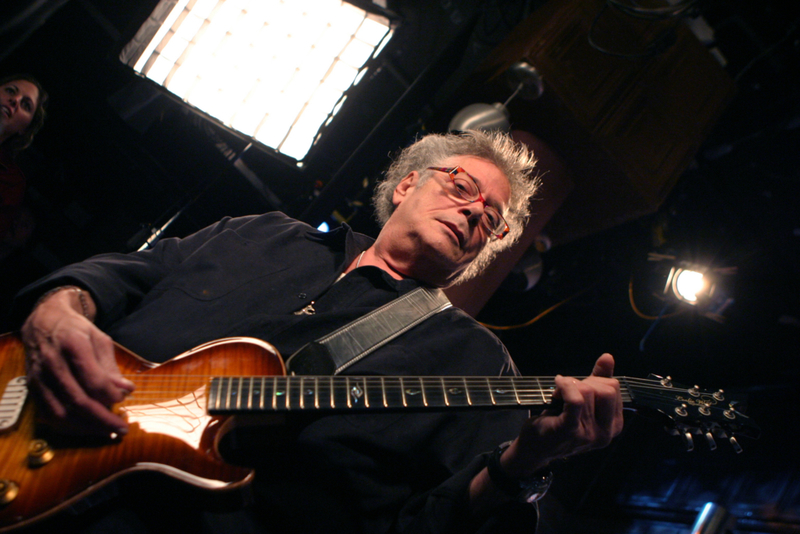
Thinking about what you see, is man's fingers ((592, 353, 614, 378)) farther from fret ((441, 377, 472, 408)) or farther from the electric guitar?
fret ((441, 377, 472, 408))

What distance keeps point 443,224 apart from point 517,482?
42.2 inches

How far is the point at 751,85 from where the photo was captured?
3336 mm

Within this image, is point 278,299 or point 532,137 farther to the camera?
point 532,137

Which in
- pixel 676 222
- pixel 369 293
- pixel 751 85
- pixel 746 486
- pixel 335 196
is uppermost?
pixel 751 85

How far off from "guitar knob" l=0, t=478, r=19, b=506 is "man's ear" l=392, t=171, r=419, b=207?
184cm

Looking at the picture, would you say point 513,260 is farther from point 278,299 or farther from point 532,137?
point 278,299

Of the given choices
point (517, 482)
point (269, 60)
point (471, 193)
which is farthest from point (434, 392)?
point (269, 60)

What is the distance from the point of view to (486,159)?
7.51 feet

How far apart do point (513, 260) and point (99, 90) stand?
2619 mm

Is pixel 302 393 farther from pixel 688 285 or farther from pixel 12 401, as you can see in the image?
pixel 688 285

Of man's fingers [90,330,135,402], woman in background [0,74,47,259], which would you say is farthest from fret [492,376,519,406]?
woman in background [0,74,47,259]

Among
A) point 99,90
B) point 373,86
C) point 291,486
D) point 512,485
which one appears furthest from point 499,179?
point 99,90

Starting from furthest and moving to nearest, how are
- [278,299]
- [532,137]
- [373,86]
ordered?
1. [373,86]
2. [532,137]
3. [278,299]

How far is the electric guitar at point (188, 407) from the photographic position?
0.88 m
